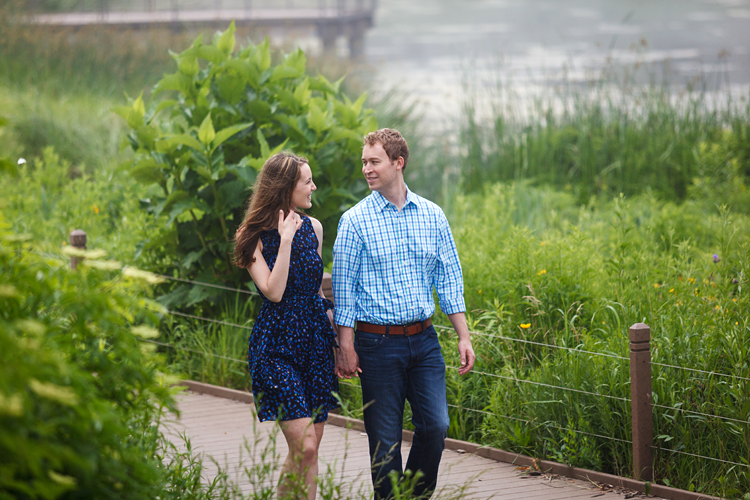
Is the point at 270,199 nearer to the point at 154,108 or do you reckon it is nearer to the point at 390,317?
the point at 390,317

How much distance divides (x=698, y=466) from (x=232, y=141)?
163 inches

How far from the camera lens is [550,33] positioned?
2770 centimetres

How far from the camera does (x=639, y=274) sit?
5.26 metres

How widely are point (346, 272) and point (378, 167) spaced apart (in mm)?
538

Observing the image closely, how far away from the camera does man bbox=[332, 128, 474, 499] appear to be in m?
3.47

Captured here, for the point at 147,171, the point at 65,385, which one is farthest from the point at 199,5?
the point at 65,385

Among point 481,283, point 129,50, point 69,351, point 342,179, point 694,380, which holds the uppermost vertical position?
point 129,50

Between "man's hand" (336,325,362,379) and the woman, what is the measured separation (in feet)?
0.18

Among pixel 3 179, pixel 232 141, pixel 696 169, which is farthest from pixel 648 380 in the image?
pixel 3 179

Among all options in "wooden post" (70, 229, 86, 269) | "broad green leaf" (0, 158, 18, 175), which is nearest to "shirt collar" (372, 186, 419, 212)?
"broad green leaf" (0, 158, 18, 175)

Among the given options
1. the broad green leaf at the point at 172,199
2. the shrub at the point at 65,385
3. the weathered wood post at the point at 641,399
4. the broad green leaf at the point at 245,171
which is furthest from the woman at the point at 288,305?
the broad green leaf at the point at 172,199

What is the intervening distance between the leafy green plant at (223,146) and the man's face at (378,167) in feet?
7.44

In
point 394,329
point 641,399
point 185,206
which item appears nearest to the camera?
point 394,329

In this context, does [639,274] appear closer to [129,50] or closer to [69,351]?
[69,351]
